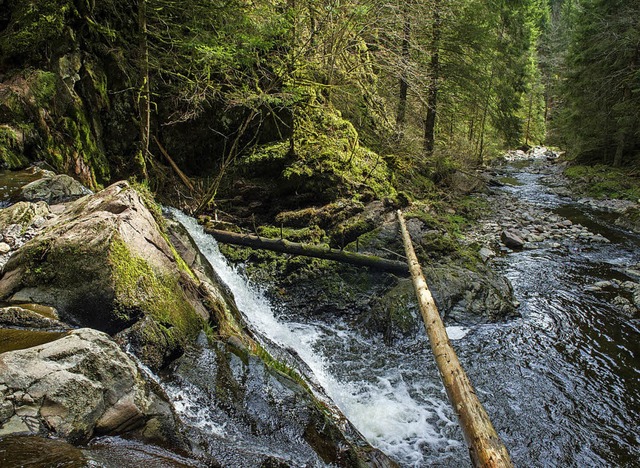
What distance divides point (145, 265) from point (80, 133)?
5.85 meters

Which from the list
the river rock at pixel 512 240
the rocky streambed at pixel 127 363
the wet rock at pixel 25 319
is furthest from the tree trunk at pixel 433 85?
the wet rock at pixel 25 319

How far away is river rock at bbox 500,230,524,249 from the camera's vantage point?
11039mm

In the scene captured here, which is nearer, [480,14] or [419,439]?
[419,439]

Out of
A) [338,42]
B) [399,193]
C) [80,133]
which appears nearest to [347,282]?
[399,193]

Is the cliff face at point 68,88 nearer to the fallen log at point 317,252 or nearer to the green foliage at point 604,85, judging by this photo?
the fallen log at point 317,252

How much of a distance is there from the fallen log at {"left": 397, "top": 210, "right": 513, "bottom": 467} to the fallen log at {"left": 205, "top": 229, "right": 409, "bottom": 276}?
2683mm

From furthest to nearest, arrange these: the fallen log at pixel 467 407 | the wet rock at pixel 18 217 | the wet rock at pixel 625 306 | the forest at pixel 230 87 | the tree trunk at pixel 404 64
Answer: the tree trunk at pixel 404 64 → the forest at pixel 230 87 → the wet rock at pixel 625 306 → the wet rock at pixel 18 217 → the fallen log at pixel 467 407

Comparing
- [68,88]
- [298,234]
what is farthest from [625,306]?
[68,88]

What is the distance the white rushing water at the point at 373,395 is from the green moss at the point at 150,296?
2169mm

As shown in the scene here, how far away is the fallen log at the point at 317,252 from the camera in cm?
776

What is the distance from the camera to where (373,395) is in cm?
535

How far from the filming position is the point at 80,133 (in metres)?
8.16

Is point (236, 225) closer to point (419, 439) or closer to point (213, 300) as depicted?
point (213, 300)

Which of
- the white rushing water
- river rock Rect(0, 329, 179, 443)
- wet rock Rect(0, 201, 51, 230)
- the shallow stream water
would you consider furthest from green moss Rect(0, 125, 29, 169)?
river rock Rect(0, 329, 179, 443)
